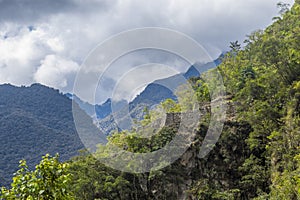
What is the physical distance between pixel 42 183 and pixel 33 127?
42.8 m

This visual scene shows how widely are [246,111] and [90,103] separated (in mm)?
8275

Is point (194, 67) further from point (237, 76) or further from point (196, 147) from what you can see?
point (237, 76)

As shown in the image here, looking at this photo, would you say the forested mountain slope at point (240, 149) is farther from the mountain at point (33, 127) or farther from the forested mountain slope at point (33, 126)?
the mountain at point (33, 127)

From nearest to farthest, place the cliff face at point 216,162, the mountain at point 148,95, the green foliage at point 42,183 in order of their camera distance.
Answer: the green foliage at point 42,183 < the mountain at point 148,95 < the cliff face at point 216,162

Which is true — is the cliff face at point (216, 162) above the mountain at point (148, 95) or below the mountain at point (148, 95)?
below

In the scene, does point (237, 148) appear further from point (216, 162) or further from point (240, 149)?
point (216, 162)

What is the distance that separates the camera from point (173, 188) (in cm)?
1423

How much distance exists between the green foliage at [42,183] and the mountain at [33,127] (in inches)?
1044

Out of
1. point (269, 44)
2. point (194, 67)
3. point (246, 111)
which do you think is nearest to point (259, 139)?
point (246, 111)

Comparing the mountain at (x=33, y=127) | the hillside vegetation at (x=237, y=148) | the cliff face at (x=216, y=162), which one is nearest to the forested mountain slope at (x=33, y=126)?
the mountain at (x=33, y=127)

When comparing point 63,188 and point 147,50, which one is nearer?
point 63,188

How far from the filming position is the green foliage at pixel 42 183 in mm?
2758

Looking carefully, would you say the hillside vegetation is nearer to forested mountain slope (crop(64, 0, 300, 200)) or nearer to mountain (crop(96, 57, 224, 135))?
forested mountain slope (crop(64, 0, 300, 200))

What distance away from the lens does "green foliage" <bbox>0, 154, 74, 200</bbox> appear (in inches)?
109
